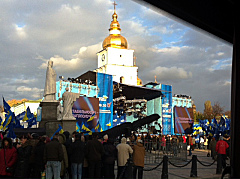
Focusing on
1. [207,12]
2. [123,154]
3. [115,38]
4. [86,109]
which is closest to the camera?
[207,12]

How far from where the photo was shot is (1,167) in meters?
6.41

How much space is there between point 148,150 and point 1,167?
11273 mm

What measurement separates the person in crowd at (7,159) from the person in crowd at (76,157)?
5.09 feet

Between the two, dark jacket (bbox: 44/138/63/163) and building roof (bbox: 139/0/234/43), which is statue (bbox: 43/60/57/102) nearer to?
dark jacket (bbox: 44/138/63/163)

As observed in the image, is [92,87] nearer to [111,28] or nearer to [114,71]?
[114,71]

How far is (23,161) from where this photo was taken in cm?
714

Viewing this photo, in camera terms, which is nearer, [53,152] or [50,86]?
[53,152]

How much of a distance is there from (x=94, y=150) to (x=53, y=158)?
1.54 meters

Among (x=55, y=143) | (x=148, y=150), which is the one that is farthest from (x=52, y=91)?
(x=55, y=143)

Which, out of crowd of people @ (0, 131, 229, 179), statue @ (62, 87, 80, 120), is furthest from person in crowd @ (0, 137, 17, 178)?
statue @ (62, 87, 80, 120)

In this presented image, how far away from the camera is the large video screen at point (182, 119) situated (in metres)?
47.6

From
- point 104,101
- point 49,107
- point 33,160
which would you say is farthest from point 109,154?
point 104,101

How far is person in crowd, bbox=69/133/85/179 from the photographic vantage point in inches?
300

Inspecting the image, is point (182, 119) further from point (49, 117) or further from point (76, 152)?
point (76, 152)
